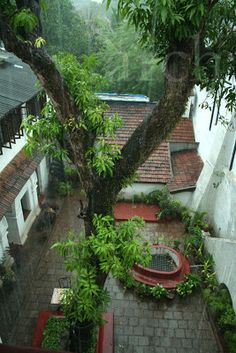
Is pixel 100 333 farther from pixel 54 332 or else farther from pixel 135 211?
pixel 135 211

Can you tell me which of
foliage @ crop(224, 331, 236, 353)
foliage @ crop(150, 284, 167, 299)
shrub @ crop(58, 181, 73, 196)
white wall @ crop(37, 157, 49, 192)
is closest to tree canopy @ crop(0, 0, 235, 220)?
foliage @ crop(150, 284, 167, 299)

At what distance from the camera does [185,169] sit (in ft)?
48.5

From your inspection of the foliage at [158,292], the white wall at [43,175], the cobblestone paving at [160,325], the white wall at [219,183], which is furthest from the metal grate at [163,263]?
the white wall at [43,175]

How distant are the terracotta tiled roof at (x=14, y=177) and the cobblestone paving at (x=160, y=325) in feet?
14.4

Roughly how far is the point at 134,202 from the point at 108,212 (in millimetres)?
8070

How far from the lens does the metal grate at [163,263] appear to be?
1080cm

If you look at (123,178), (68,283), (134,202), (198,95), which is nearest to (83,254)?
(123,178)

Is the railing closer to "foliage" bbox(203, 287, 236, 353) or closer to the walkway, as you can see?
the walkway

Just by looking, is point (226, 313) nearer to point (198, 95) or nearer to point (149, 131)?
point (149, 131)

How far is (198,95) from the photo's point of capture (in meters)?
15.7

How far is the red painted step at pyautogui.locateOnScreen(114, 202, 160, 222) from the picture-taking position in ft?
44.8

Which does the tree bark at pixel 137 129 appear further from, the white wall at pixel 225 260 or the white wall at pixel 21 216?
the white wall at pixel 21 216

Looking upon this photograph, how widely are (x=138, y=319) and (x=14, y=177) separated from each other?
19.6ft

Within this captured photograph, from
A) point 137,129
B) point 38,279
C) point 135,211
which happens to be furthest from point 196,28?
point 135,211
